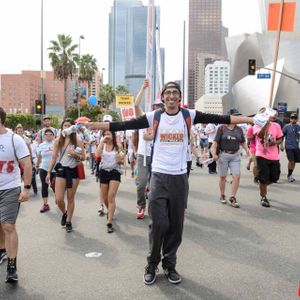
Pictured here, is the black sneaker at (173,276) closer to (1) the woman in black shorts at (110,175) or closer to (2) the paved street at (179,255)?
(2) the paved street at (179,255)

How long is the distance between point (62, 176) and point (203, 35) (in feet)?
570

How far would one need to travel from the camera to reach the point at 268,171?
7297 mm

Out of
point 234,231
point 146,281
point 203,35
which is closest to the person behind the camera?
point 146,281

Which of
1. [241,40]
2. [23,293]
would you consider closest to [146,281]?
[23,293]

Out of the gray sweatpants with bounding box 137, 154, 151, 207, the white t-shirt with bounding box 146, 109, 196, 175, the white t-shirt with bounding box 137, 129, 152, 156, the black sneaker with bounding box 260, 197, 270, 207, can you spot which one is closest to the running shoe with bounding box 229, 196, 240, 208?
the black sneaker with bounding box 260, 197, 270, 207

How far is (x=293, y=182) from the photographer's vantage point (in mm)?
10422

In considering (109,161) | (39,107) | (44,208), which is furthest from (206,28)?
(109,161)

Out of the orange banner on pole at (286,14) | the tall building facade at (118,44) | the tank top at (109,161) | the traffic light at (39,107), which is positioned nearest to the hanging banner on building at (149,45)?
the tank top at (109,161)

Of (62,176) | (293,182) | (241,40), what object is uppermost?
(241,40)

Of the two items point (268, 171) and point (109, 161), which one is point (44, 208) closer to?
point (109, 161)

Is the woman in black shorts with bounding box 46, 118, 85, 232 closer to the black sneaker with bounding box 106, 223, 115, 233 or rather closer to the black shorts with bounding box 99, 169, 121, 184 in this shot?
the black shorts with bounding box 99, 169, 121, 184

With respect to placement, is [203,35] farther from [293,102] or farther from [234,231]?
[234,231]

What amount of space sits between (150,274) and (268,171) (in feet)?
13.6

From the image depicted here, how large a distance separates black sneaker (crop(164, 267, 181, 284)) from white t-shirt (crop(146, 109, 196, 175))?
1.00 meters
